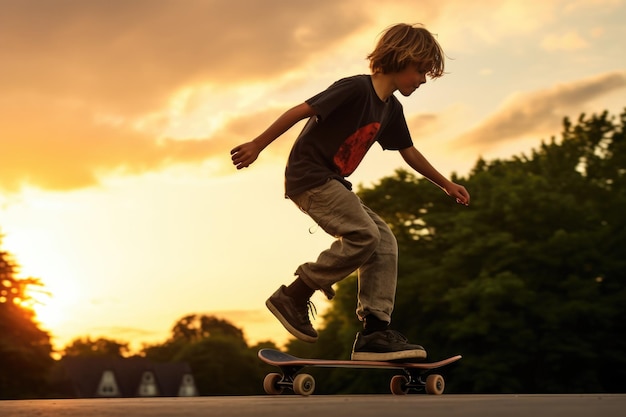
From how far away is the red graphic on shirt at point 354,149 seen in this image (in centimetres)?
526

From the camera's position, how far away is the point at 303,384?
15.7ft

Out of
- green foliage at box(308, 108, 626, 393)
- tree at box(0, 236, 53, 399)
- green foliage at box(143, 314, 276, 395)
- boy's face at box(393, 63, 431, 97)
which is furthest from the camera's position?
green foliage at box(143, 314, 276, 395)

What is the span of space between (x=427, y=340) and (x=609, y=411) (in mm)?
25779

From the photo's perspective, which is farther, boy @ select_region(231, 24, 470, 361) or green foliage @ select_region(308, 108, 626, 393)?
green foliage @ select_region(308, 108, 626, 393)

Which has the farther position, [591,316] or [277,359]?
[591,316]

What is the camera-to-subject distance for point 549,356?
25.0 meters

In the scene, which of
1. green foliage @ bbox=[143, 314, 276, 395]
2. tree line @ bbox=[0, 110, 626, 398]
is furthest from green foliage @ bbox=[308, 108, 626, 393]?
green foliage @ bbox=[143, 314, 276, 395]

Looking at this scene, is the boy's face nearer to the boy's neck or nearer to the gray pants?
the boy's neck

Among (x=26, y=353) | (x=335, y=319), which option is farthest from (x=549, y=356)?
(x=26, y=353)

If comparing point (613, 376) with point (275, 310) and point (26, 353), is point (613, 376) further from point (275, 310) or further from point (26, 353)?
point (275, 310)

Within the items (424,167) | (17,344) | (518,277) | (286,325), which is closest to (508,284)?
(518,277)

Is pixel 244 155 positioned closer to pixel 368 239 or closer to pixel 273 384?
pixel 368 239

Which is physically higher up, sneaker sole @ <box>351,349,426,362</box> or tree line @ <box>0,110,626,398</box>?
tree line @ <box>0,110,626,398</box>

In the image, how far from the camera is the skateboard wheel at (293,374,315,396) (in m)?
4.75
